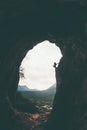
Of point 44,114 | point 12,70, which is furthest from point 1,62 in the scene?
point 44,114

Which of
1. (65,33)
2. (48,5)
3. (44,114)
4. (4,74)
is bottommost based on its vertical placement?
(44,114)

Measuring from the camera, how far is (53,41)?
102 ft

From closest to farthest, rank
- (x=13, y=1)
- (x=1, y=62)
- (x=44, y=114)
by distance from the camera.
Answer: (x=13, y=1)
(x=1, y=62)
(x=44, y=114)

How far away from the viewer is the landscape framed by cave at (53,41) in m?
24.0

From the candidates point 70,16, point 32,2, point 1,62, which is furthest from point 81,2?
point 1,62

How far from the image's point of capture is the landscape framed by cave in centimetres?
2402

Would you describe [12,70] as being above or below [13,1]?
below

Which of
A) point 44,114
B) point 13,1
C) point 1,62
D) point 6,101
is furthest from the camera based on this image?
point 44,114

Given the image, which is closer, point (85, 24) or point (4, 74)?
point (85, 24)

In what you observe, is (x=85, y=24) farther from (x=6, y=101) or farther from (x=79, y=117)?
(x=6, y=101)

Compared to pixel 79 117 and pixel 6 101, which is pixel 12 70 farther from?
pixel 79 117

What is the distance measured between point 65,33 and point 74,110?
6724mm

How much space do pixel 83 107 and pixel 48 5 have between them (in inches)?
347

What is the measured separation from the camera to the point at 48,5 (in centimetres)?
2369
